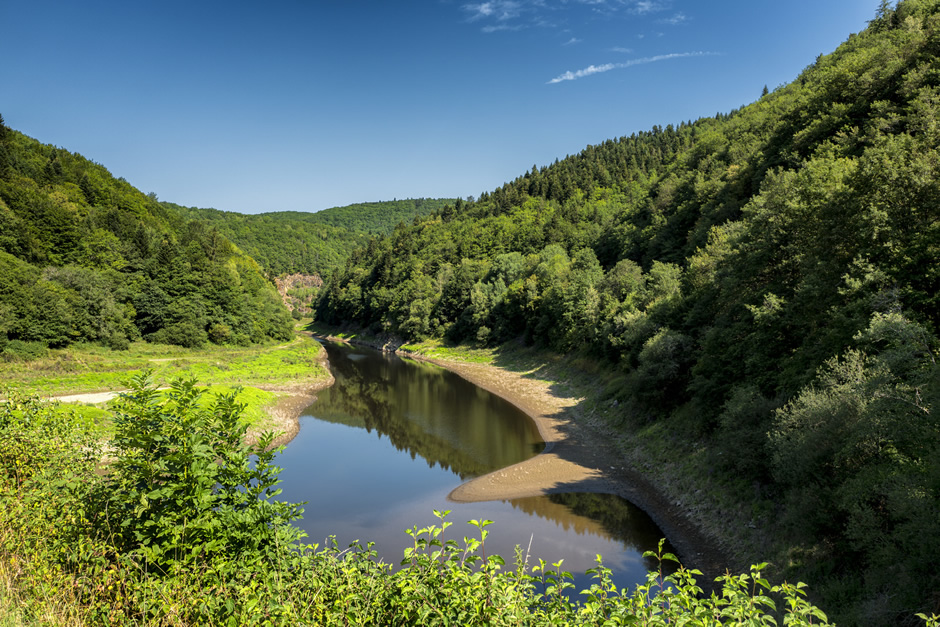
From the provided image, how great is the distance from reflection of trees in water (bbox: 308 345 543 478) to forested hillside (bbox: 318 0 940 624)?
914 centimetres

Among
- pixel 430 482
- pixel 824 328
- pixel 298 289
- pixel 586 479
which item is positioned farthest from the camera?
pixel 298 289

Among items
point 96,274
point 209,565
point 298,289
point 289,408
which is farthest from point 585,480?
point 298,289

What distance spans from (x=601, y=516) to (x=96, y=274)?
64994 mm

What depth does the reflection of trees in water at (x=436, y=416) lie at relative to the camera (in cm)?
2961

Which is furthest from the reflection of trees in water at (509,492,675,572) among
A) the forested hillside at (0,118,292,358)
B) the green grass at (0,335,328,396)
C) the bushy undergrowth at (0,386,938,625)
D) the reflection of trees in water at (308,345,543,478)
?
Answer: the forested hillside at (0,118,292,358)

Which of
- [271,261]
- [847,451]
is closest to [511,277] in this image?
[847,451]

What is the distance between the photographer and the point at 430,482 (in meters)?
25.2

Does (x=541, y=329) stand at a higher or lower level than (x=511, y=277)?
lower

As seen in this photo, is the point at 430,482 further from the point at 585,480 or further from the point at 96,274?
the point at 96,274

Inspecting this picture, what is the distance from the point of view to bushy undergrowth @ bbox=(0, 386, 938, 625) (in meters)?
4.08

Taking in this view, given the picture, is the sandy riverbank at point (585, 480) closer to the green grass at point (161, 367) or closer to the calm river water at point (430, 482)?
the calm river water at point (430, 482)

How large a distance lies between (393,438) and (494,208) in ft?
349

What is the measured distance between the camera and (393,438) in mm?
33969

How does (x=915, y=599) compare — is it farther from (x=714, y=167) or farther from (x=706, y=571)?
(x=714, y=167)
